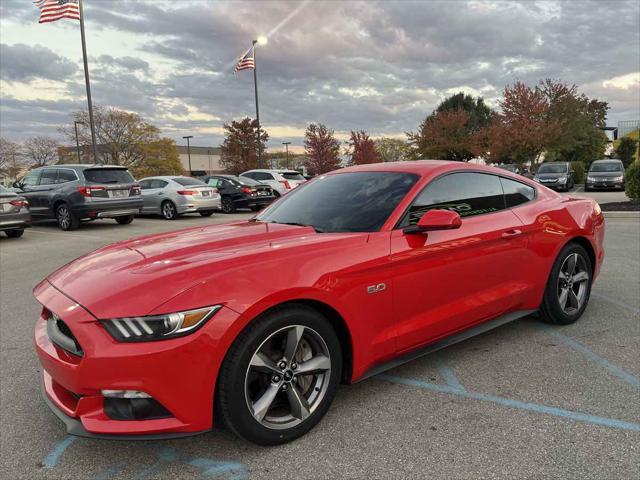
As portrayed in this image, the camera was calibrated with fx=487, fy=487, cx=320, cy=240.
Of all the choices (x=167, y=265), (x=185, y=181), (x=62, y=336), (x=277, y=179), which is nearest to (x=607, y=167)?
(x=277, y=179)

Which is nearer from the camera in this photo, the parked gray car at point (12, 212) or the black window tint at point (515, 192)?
the black window tint at point (515, 192)

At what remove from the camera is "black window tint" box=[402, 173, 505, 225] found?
10.9 ft

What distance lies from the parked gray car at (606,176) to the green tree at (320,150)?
33.6m

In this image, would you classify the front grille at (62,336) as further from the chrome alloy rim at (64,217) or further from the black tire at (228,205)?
the black tire at (228,205)

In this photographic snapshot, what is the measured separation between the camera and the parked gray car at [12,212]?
10.7 m

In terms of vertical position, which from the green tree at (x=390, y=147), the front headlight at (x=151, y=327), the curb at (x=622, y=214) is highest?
the green tree at (x=390, y=147)

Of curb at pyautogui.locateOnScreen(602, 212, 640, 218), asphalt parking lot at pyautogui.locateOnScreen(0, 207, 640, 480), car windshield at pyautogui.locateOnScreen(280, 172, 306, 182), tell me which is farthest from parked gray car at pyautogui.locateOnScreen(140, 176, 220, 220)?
asphalt parking lot at pyautogui.locateOnScreen(0, 207, 640, 480)

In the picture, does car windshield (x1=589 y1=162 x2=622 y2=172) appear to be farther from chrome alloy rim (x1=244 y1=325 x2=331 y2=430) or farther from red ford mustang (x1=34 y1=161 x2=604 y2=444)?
chrome alloy rim (x1=244 y1=325 x2=331 y2=430)

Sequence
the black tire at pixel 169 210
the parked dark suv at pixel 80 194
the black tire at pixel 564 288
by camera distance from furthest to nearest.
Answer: the black tire at pixel 169 210, the parked dark suv at pixel 80 194, the black tire at pixel 564 288

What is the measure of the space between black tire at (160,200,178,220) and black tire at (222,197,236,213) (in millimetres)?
2312

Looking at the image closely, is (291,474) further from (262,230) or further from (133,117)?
(133,117)

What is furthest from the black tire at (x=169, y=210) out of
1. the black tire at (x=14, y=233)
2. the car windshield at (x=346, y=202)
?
the car windshield at (x=346, y=202)

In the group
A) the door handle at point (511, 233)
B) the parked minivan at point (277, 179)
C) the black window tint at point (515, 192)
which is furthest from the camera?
the parked minivan at point (277, 179)

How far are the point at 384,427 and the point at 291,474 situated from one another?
0.65 meters
